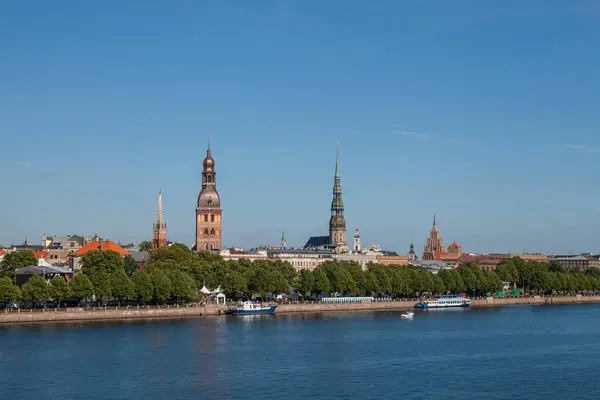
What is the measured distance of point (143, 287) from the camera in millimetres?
100750

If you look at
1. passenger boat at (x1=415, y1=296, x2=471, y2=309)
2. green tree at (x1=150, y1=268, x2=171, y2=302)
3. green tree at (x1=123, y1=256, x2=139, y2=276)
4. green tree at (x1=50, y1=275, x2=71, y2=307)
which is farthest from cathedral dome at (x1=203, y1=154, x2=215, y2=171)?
green tree at (x1=50, y1=275, x2=71, y2=307)

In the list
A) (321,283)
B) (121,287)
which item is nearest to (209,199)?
(321,283)

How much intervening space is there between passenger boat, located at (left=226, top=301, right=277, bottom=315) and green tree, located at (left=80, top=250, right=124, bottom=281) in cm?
1345

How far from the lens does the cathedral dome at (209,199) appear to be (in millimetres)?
169250

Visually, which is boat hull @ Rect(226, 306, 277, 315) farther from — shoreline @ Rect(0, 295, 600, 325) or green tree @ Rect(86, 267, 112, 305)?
green tree @ Rect(86, 267, 112, 305)

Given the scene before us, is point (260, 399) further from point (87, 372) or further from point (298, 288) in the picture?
→ point (298, 288)

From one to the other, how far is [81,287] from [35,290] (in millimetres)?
4495

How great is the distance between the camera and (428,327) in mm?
96875

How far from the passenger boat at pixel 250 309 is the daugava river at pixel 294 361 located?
452 inches

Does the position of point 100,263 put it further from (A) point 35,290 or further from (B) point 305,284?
(B) point 305,284

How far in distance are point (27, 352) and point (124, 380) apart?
13.2 meters

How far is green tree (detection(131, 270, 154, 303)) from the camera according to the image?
10056 centimetres

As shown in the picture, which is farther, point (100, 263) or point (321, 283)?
point (321, 283)

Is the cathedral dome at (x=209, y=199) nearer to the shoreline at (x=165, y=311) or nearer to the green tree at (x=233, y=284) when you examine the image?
the shoreline at (x=165, y=311)
